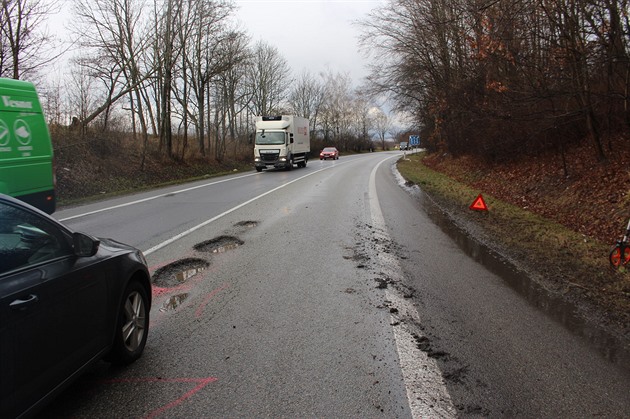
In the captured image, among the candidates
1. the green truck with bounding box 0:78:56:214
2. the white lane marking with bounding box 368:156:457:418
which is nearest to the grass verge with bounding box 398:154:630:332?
the white lane marking with bounding box 368:156:457:418

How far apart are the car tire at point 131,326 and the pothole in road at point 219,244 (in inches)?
129

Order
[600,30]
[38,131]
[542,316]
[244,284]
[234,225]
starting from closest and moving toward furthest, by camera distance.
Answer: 1. [542,316]
2. [244,284]
3. [38,131]
4. [234,225]
5. [600,30]

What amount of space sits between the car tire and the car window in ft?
2.41

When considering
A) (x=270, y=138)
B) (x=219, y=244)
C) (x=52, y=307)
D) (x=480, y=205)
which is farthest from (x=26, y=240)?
(x=270, y=138)

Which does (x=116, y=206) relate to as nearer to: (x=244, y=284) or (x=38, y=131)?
(x=38, y=131)

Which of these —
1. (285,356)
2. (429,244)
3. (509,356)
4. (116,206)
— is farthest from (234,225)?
(509,356)

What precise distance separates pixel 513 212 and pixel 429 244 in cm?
421

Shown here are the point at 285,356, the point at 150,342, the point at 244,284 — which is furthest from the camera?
the point at 244,284

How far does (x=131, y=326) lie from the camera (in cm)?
353

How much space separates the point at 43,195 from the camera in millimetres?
7688

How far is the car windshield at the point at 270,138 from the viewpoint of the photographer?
2723 cm

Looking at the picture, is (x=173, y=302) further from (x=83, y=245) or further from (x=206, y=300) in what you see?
(x=83, y=245)

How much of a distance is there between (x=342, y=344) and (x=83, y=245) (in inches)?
87.6

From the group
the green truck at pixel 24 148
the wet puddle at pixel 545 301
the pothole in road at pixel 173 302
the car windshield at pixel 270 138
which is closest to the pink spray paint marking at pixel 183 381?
the pothole in road at pixel 173 302
